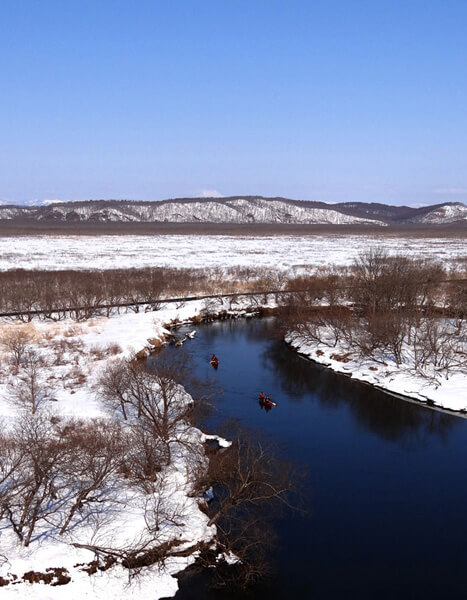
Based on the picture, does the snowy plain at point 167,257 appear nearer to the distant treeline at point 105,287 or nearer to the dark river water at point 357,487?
the distant treeline at point 105,287

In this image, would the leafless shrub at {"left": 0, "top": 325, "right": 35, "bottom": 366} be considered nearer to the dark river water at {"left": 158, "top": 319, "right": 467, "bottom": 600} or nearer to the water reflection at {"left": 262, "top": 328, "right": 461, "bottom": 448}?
the dark river water at {"left": 158, "top": 319, "right": 467, "bottom": 600}

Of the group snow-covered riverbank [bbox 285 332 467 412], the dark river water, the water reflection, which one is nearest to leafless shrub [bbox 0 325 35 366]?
the dark river water

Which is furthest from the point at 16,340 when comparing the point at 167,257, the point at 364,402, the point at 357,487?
the point at 167,257

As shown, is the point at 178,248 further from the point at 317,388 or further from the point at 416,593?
the point at 416,593

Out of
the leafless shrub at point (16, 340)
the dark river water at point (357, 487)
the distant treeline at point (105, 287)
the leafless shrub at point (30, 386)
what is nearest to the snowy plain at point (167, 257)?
the distant treeline at point (105, 287)

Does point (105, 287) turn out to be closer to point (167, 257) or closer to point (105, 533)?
point (167, 257)

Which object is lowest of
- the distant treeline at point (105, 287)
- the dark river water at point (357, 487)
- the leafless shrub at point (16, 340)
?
the dark river water at point (357, 487)
